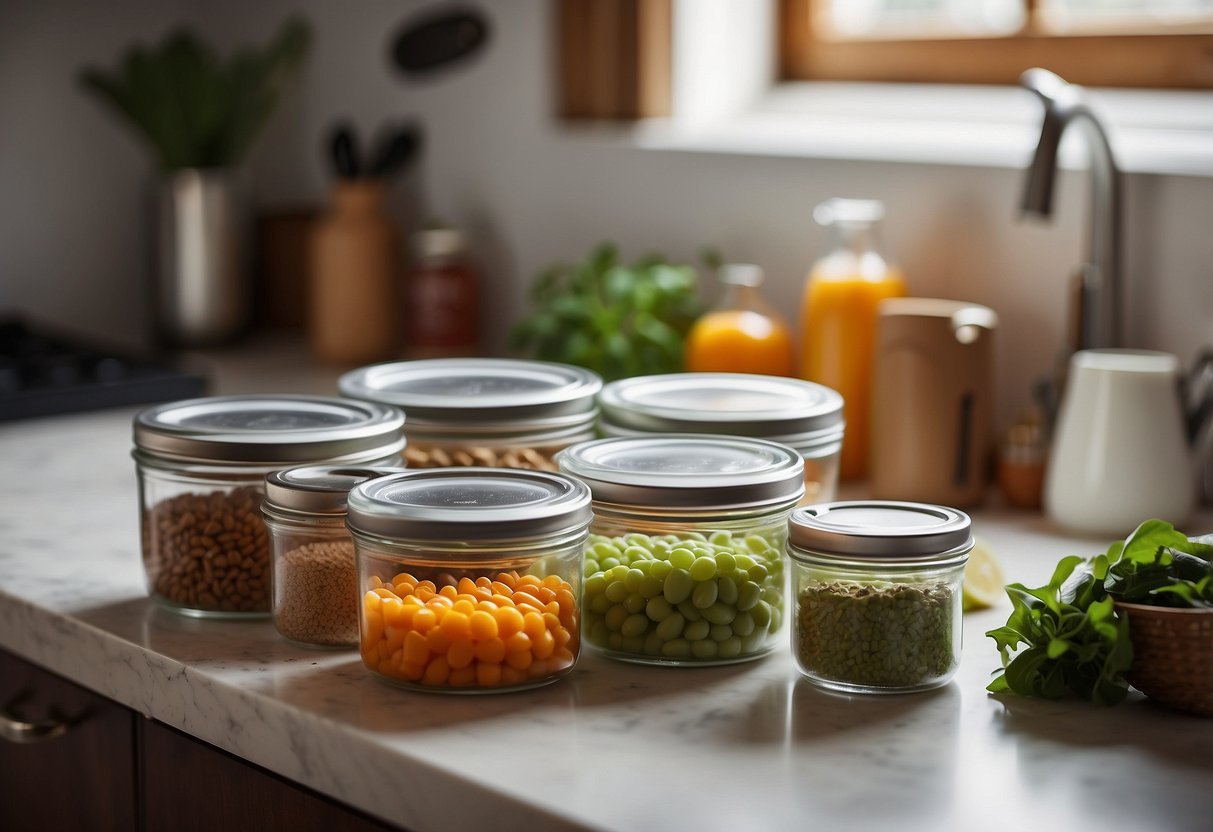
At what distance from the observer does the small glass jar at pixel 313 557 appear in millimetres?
1038

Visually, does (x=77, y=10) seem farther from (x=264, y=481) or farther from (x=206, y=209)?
(x=264, y=481)

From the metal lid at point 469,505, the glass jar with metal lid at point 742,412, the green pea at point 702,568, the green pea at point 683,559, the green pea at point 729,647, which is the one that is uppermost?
the glass jar with metal lid at point 742,412

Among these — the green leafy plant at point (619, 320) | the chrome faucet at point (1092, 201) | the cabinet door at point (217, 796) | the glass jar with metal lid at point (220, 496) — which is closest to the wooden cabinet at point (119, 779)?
the cabinet door at point (217, 796)

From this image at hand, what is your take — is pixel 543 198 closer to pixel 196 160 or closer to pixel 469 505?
pixel 196 160

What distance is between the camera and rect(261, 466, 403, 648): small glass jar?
1.04m

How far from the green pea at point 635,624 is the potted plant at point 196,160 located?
1.55 metres

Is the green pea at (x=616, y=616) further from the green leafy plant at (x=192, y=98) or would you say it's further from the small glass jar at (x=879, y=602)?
the green leafy plant at (x=192, y=98)

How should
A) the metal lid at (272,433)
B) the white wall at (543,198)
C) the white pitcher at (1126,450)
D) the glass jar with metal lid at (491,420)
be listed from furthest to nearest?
the white wall at (543,198) < the white pitcher at (1126,450) < the glass jar with metal lid at (491,420) < the metal lid at (272,433)

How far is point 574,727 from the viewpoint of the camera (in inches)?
36.3

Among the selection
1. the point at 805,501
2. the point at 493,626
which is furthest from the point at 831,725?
the point at 805,501

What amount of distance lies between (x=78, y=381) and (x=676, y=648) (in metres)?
1.20

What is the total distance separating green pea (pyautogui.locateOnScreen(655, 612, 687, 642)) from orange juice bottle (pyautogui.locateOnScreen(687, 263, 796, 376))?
2.24 feet

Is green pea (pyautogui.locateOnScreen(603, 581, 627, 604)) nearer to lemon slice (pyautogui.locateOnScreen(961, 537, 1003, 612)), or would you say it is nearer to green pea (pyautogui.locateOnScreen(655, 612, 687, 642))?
green pea (pyautogui.locateOnScreen(655, 612, 687, 642))

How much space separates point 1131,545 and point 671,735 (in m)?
0.33
